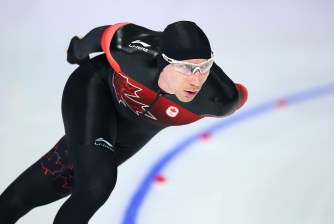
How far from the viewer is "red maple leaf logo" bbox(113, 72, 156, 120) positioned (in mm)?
2750

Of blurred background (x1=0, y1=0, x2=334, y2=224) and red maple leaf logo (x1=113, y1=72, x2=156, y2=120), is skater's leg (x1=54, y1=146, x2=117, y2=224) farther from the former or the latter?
blurred background (x1=0, y1=0, x2=334, y2=224)

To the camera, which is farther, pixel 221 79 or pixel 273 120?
pixel 273 120

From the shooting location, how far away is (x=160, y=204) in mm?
3203

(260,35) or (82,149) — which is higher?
(82,149)

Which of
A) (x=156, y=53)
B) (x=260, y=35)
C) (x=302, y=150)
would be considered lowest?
(x=302, y=150)

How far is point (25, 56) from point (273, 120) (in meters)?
1.53

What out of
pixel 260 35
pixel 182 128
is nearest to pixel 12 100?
pixel 182 128

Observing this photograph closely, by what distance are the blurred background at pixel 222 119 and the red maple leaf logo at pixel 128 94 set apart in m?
0.59

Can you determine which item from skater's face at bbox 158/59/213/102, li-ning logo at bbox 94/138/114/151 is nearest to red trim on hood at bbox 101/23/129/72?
skater's face at bbox 158/59/213/102

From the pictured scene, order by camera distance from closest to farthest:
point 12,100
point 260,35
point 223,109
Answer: point 223,109
point 12,100
point 260,35

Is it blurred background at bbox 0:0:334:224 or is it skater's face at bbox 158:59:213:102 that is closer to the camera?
skater's face at bbox 158:59:213:102

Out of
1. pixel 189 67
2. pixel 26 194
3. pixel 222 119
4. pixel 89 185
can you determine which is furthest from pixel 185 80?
pixel 222 119

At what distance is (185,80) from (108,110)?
0.45m

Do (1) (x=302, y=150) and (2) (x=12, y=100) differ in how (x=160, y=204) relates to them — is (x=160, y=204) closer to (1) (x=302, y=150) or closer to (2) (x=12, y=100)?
(1) (x=302, y=150)
